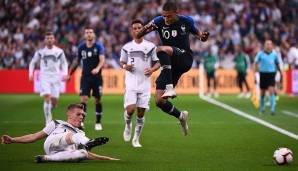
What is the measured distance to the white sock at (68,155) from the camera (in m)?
12.5

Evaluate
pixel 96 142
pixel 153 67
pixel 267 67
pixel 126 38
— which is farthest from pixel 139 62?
pixel 126 38

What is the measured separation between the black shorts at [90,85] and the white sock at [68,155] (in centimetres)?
686

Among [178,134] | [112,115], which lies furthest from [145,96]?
[112,115]

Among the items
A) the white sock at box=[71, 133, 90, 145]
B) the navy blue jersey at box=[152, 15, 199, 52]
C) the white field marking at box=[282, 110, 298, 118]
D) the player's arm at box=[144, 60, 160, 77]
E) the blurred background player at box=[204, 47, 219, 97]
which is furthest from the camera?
the blurred background player at box=[204, 47, 219, 97]

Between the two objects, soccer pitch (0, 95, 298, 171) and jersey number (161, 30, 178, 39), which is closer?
soccer pitch (0, 95, 298, 171)

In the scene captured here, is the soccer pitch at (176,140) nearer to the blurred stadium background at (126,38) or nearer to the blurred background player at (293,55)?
the blurred stadium background at (126,38)

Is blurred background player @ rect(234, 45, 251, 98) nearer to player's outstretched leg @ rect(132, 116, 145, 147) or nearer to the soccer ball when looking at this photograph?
player's outstretched leg @ rect(132, 116, 145, 147)

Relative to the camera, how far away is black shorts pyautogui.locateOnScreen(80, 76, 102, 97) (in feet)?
63.6

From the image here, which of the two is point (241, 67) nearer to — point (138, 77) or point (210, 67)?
point (210, 67)

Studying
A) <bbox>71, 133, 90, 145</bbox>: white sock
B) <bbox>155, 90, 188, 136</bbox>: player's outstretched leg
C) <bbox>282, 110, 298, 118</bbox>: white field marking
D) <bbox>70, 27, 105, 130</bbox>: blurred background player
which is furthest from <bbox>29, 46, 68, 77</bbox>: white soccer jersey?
<bbox>71, 133, 90, 145</bbox>: white sock

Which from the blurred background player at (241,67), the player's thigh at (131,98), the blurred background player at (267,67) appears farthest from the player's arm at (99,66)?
the blurred background player at (241,67)

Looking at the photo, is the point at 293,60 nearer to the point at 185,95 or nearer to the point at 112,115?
the point at 185,95

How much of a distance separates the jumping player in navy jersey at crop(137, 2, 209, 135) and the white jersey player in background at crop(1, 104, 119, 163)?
203cm

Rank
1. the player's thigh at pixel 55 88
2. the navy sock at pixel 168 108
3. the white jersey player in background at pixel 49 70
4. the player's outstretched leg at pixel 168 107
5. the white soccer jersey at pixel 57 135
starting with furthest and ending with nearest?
1. the player's thigh at pixel 55 88
2. the white jersey player in background at pixel 49 70
3. the navy sock at pixel 168 108
4. the player's outstretched leg at pixel 168 107
5. the white soccer jersey at pixel 57 135
